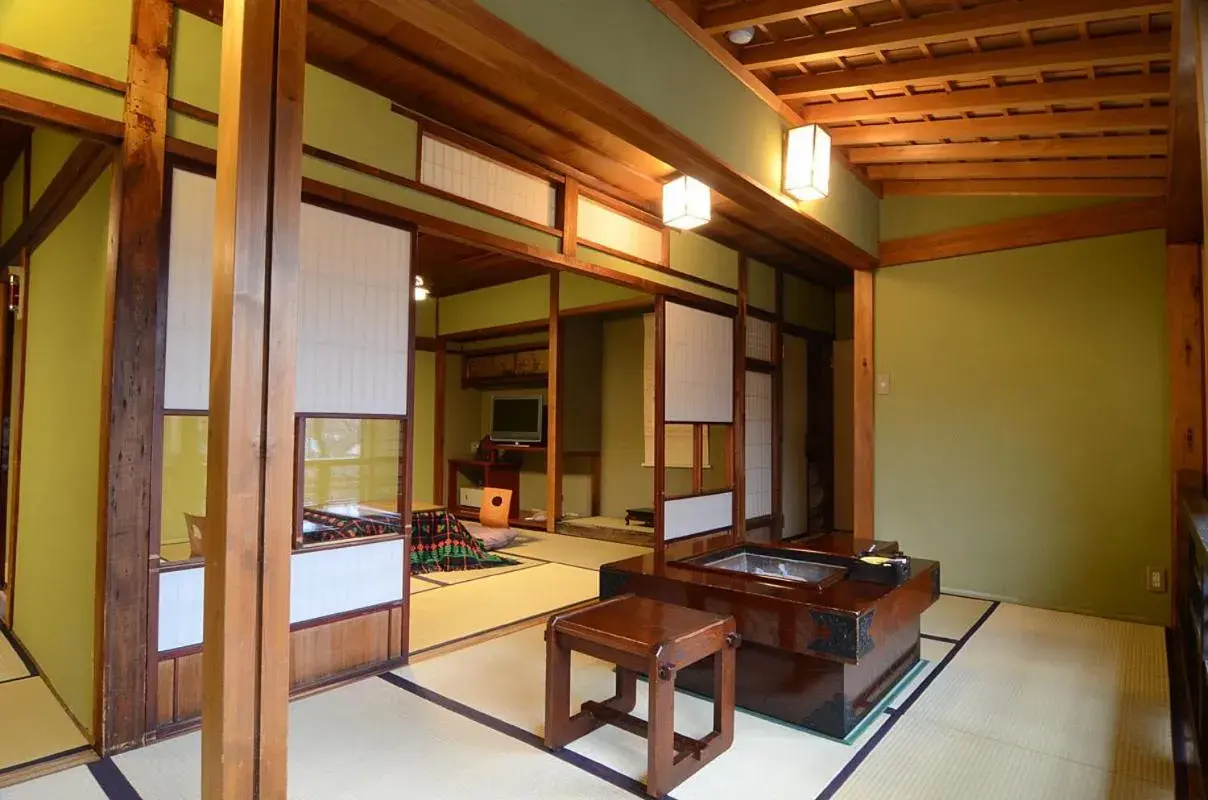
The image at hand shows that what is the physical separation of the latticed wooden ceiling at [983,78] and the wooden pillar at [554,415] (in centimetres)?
338

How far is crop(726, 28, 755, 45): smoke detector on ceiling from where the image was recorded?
2930mm

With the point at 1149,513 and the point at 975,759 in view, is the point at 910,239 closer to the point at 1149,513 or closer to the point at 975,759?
the point at 1149,513

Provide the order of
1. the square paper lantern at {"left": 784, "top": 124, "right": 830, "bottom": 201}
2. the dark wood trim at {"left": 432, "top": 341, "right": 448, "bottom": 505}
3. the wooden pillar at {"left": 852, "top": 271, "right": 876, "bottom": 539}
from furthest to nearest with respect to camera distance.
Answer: the dark wood trim at {"left": 432, "top": 341, "right": 448, "bottom": 505}, the wooden pillar at {"left": 852, "top": 271, "right": 876, "bottom": 539}, the square paper lantern at {"left": 784, "top": 124, "right": 830, "bottom": 201}

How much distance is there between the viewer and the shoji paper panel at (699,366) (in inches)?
188

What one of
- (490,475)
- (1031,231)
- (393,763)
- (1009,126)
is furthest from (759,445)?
(393,763)

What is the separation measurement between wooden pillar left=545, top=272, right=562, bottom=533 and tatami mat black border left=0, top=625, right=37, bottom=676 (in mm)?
4220

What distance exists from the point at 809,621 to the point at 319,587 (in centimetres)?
192

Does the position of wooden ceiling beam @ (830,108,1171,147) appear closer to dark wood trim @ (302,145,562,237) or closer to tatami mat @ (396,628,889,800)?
dark wood trim @ (302,145,562,237)

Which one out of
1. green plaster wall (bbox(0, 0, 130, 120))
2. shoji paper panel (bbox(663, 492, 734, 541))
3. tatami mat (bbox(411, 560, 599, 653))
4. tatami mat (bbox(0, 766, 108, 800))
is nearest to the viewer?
tatami mat (bbox(0, 766, 108, 800))

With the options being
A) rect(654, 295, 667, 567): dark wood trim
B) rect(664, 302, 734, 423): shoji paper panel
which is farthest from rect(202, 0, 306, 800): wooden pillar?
rect(664, 302, 734, 423): shoji paper panel

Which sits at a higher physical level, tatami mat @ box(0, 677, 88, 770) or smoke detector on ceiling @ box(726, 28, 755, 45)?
smoke detector on ceiling @ box(726, 28, 755, 45)

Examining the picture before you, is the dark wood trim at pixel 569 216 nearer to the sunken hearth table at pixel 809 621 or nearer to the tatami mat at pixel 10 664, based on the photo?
the sunken hearth table at pixel 809 621

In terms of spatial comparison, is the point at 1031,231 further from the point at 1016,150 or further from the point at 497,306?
the point at 497,306

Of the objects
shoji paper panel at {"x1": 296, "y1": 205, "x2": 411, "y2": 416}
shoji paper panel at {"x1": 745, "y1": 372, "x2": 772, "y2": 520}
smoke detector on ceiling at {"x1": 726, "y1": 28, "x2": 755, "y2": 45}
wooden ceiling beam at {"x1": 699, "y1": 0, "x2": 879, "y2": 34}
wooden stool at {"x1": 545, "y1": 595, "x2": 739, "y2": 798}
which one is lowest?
wooden stool at {"x1": 545, "y1": 595, "x2": 739, "y2": 798}
